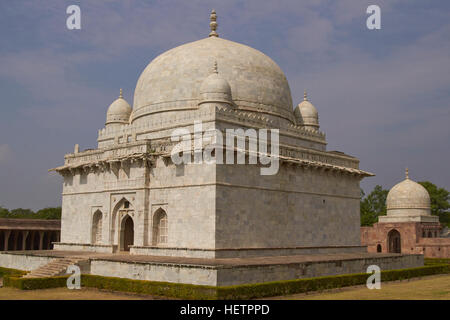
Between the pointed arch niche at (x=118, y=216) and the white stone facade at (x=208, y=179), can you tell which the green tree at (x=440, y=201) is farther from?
the pointed arch niche at (x=118, y=216)

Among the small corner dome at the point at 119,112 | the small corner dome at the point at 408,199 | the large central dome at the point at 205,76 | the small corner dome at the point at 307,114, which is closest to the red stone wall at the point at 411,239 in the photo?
the small corner dome at the point at 408,199

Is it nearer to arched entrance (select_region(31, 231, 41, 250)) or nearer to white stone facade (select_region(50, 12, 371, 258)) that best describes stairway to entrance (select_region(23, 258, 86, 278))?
white stone facade (select_region(50, 12, 371, 258))

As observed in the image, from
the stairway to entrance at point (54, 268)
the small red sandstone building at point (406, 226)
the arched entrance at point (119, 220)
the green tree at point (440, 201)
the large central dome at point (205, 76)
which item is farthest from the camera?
the green tree at point (440, 201)

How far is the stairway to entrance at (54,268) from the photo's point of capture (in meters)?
22.5

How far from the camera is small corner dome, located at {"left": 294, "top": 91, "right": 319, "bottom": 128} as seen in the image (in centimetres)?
3341

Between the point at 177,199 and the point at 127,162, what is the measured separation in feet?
13.8

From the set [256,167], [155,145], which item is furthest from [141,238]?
[256,167]

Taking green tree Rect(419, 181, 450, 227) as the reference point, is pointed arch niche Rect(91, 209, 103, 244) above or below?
below

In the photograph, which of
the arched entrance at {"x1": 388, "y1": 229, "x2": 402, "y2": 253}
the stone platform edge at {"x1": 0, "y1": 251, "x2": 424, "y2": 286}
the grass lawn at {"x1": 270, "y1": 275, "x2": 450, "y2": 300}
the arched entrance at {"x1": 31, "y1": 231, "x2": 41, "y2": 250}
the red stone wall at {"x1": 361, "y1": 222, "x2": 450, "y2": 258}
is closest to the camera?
the stone platform edge at {"x1": 0, "y1": 251, "x2": 424, "y2": 286}

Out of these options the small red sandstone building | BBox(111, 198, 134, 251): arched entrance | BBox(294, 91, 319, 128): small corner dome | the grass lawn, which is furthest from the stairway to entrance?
the small red sandstone building

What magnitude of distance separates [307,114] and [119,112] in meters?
12.6

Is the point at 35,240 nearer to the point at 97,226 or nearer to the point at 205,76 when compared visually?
the point at 97,226

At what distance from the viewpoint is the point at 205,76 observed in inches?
1158

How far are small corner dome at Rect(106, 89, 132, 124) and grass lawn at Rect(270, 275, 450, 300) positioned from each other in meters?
18.8
